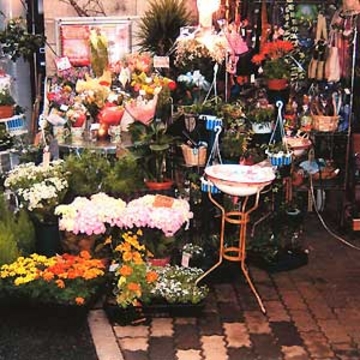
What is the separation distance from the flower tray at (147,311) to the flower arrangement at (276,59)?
2426 mm

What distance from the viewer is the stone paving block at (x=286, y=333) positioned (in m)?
4.86

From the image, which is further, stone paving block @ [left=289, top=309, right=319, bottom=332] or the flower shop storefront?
the flower shop storefront

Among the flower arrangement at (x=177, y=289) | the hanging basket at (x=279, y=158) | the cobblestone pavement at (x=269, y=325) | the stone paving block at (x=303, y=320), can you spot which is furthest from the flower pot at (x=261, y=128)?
the stone paving block at (x=303, y=320)

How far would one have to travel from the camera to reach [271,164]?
226 inches

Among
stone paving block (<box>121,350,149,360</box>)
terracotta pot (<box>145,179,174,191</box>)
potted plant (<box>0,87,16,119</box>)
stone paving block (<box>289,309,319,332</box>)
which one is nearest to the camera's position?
stone paving block (<box>121,350,149,360</box>)

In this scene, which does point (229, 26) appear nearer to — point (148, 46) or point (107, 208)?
point (148, 46)

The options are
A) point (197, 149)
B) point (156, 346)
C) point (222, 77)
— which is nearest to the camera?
point (156, 346)

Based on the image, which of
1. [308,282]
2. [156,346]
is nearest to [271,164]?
[308,282]

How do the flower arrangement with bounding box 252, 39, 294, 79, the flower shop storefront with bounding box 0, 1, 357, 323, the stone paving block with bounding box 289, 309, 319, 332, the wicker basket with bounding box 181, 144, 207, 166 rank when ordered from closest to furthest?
the stone paving block with bounding box 289, 309, 319, 332, the flower shop storefront with bounding box 0, 1, 357, 323, the wicker basket with bounding box 181, 144, 207, 166, the flower arrangement with bounding box 252, 39, 294, 79

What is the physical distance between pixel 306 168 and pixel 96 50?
2484 millimetres

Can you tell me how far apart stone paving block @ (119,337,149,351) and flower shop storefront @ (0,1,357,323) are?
0.78ft

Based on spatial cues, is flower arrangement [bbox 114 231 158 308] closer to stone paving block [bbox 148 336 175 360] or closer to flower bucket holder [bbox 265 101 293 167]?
stone paving block [bbox 148 336 175 360]

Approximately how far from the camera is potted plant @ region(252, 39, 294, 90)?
652 cm

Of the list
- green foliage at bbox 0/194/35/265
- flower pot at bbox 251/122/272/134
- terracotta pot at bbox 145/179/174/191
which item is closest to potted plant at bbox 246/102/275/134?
flower pot at bbox 251/122/272/134
